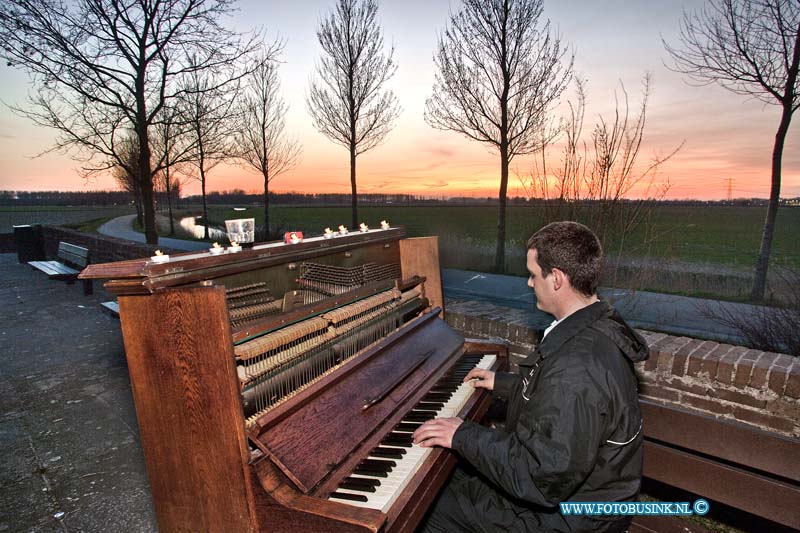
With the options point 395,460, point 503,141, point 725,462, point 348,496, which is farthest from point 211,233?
point 725,462

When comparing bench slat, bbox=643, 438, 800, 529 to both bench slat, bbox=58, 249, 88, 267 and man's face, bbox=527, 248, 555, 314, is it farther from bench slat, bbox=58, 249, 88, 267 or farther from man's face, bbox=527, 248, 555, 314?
bench slat, bbox=58, 249, 88, 267

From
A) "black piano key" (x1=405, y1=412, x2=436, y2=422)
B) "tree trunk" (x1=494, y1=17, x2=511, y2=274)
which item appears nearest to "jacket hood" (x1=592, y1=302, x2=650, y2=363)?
"black piano key" (x1=405, y1=412, x2=436, y2=422)

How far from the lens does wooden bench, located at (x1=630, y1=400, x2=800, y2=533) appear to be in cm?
220

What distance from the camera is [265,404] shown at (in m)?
2.08

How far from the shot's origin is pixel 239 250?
2123mm

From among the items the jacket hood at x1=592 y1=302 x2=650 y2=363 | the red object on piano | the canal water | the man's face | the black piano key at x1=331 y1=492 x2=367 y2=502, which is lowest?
the canal water

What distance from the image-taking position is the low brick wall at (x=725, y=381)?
9.17 feet

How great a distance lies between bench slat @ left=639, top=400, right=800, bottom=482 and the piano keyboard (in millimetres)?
1104

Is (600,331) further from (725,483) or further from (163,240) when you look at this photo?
(163,240)

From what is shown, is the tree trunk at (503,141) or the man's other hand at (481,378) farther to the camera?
the tree trunk at (503,141)

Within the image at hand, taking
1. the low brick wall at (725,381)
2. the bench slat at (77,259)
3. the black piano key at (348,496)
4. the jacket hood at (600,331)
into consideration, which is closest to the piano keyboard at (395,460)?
the black piano key at (348,496)

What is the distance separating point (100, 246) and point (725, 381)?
46.2 ft

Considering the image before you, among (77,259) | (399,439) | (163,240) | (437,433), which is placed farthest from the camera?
(163,240)

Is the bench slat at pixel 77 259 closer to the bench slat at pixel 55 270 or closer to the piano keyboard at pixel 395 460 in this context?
the bench slat at pixel 55 270
